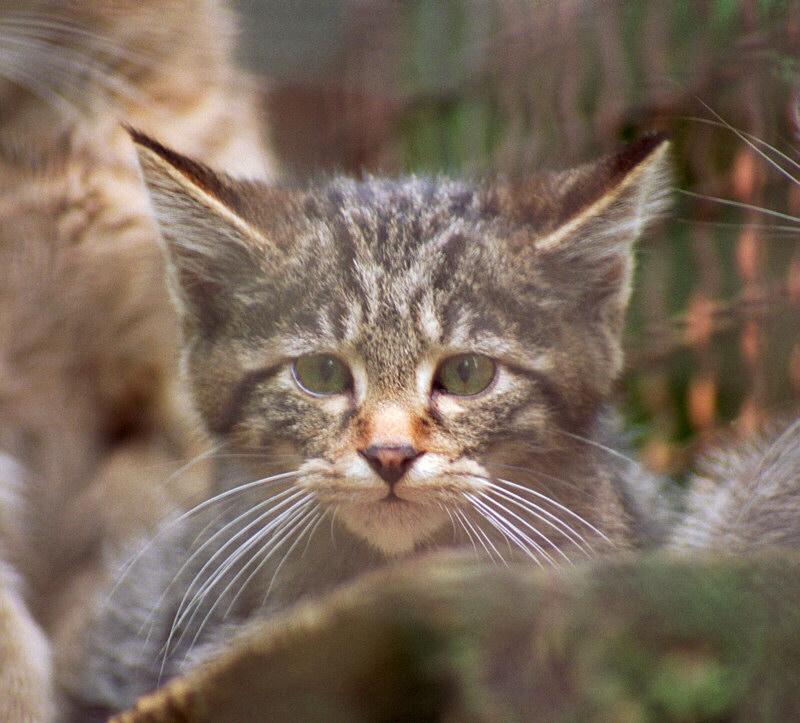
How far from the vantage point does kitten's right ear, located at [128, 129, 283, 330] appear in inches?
47.1

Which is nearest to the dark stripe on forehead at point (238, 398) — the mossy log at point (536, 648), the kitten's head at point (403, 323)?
the kitten's head at point (403, 323)

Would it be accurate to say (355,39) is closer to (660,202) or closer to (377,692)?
(660,202)

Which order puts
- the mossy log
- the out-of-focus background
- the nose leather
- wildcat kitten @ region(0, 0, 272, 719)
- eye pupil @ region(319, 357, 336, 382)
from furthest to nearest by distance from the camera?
wildcat kitten @ region(0, 0, 272, 719)
the out-of-focus background
eye pupil @ region(319, 357, 336, 382)
the nose leather
the mossy log

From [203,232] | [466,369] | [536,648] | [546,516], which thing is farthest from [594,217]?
[536,648]

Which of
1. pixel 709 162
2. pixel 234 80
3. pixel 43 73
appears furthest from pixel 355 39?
pixel 709 162

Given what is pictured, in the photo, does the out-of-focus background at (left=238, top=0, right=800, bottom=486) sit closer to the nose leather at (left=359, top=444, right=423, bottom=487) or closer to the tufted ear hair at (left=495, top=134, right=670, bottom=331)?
the tufted ear hair at (left=495, top=134, right=670, bottom=331)

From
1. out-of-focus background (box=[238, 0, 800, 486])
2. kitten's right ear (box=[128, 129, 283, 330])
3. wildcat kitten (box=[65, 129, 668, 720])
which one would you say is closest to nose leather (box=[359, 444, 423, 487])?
wildcat kitten (box=[65, 129, 668, 720])

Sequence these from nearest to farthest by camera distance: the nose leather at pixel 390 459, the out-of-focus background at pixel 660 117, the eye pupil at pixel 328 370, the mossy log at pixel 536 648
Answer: the mossy log at pixel 536 648 < the nose leather at pixel 390 459 < the eye pupil at pixel 328 370 < the out-of-focus background at pixel 660 117

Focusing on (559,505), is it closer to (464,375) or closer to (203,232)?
(464,375)

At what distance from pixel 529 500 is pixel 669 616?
1.50 ft

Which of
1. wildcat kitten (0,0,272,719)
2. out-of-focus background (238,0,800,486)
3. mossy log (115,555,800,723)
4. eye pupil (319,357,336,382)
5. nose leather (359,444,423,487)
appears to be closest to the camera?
mossy log (115,555,800,723)

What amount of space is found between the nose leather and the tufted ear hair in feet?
0.94

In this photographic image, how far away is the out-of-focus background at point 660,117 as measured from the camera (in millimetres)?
1427

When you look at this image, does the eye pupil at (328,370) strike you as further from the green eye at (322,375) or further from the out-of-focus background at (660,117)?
the out-of-focus background at (660,117)
